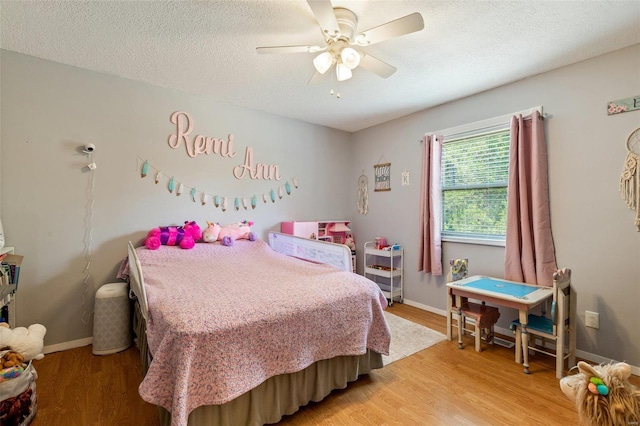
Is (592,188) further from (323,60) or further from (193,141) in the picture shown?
(193,141)

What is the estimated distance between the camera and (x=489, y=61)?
237 cm

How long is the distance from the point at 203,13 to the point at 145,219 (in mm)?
1964

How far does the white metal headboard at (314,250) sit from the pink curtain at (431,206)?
1404 millimetres

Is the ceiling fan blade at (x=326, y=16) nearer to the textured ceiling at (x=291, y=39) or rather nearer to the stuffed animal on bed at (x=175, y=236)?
the textured ceiling at (x=291, y=39)

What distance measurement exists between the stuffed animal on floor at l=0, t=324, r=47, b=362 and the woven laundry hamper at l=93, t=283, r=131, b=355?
0.66 meters

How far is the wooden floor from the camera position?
1.68 meters

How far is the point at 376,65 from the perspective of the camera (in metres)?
2.01

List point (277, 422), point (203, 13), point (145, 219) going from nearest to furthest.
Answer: point (277, 422) → point (203, 13) → point (145, 219)

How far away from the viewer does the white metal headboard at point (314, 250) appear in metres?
2.36

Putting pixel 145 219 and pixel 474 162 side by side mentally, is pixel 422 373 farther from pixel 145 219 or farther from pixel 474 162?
pixel 145 219

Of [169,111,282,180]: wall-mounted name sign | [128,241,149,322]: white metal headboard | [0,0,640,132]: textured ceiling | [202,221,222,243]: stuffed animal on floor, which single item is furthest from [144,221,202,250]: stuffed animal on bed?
[0,0,640,132]: textured ceiling

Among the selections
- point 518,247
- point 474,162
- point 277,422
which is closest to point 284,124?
point 474,162

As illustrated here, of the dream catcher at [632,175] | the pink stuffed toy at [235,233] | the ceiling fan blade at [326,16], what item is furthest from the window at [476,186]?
the pink stuffed toy at [235,233]

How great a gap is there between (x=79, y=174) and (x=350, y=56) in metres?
2.52
